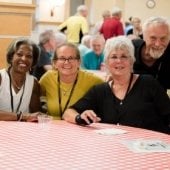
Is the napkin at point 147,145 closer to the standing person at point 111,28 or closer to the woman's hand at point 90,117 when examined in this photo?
the woman's hand at point 90,117

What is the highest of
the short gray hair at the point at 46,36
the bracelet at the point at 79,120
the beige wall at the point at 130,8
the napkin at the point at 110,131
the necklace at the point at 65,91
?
the beige wall at the point at 130,8

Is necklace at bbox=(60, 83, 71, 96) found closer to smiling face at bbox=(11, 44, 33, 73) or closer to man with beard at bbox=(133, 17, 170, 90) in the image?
smiling face at bbox=(11, 44, 33, 73)

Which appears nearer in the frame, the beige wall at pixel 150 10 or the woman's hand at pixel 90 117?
the woman's hand at pixel 90 117

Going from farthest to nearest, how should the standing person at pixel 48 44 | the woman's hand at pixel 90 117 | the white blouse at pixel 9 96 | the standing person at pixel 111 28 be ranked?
the standing person at pixel 111 28, the standing person at pixel 48 44, the white blouse at pixel 9 96, the woman's hand at pixel 90 117

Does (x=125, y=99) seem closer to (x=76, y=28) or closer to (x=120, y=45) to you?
(x=120, y=45)

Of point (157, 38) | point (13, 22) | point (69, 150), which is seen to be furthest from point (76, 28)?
point (69, 150)

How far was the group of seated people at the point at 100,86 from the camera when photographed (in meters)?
2.88

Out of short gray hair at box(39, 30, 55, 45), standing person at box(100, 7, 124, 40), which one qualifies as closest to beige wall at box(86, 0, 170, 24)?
standing person at box(100, 7, 124, 40)

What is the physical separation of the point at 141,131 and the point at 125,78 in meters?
0.59

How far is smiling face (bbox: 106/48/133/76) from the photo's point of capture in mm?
2979

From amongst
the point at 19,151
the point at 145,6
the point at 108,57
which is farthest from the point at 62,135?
the point at 145,6

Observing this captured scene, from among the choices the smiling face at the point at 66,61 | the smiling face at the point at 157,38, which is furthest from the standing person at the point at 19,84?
the smiling face at the point at 157,38

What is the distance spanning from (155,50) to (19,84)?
1153mm

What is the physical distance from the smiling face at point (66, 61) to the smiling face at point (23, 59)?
0.22 meters
